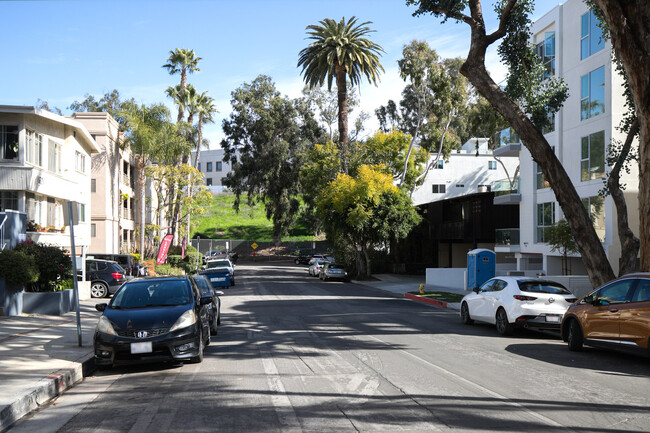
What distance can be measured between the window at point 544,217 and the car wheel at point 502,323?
17621 millimetres

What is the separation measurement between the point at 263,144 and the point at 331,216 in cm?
2994

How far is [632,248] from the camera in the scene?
15.9 metres

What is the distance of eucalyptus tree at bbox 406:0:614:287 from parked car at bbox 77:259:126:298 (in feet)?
53.2

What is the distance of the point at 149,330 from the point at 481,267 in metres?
22.2

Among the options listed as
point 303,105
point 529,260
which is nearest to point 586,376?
point 529,260

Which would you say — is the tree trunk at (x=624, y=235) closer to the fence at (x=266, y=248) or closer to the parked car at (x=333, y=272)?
the parked car at (x=333, y=272)

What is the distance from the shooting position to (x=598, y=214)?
26609 mm

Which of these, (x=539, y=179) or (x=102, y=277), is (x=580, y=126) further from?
(x=102, y=277)

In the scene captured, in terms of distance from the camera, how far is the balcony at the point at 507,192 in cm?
Answer: 3444

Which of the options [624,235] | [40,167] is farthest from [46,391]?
[40,167]

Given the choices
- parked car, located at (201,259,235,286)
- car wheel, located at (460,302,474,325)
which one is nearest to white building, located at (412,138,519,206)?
parked car, located at (201,259,235,286)

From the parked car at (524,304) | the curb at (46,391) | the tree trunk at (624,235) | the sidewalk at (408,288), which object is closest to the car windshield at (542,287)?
the parked car at (524,304)

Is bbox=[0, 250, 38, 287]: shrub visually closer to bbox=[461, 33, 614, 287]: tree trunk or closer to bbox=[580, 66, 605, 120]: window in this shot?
bbox=[461, 33, 614, 287]: tree trunk

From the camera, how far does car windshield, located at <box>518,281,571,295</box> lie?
14.2m
